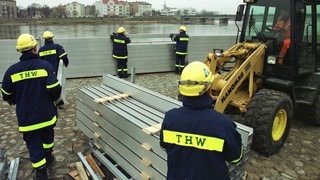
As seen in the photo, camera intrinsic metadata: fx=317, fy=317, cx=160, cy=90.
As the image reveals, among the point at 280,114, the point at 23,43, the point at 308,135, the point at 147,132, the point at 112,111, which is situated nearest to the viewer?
the point at 147,132

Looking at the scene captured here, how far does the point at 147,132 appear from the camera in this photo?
3492 mm

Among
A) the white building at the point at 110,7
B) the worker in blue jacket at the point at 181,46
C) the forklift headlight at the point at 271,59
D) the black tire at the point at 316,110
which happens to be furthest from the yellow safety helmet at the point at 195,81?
the white building at the point at 110,7

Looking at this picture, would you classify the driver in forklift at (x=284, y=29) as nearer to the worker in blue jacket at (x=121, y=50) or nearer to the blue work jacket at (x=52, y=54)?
the blue work jacket at (x=52, y=54)

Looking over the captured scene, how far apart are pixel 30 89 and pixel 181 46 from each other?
7743 mm

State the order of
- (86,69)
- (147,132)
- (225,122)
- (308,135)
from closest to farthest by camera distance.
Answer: (225,122) → (147,132) → (308,135) → (86,69)

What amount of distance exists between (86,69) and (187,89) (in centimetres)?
899

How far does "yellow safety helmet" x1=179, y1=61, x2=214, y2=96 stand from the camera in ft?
7.25

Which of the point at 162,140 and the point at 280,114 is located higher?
the point at 162,140

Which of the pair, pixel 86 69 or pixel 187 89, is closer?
pixel 187 89

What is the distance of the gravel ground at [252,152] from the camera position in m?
4.42

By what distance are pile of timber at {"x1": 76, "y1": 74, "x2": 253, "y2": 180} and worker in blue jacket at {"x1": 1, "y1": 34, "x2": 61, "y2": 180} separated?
79cm

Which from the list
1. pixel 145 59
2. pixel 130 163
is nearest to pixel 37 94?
pixel 130 163

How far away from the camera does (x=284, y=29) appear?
5.42 m

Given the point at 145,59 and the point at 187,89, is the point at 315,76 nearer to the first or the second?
the point at 187,89
